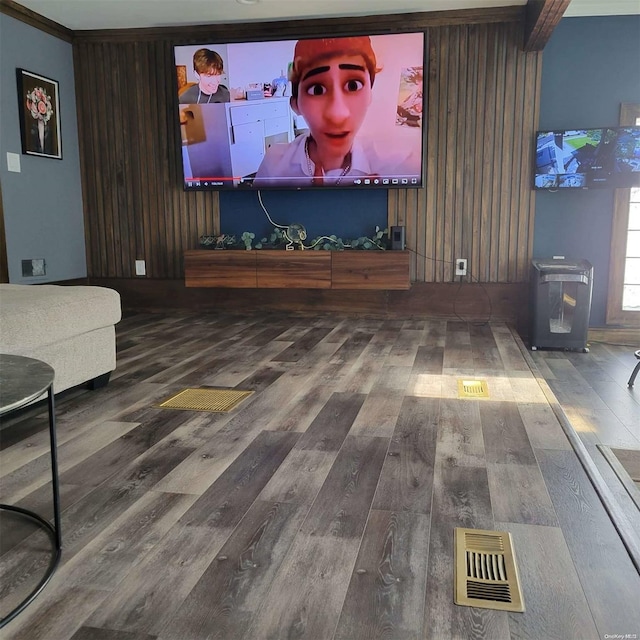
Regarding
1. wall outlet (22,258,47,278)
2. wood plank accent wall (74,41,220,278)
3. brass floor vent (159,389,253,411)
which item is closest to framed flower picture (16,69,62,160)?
wood plank accent wall (74,41,220,278)

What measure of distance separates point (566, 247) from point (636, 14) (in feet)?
6.21

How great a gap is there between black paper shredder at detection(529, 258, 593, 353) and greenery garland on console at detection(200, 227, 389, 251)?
1.35 meters

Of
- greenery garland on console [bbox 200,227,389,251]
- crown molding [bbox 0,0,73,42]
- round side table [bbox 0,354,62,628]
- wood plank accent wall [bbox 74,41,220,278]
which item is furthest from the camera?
wood plank accent wall [bbox 74,41,220,278]

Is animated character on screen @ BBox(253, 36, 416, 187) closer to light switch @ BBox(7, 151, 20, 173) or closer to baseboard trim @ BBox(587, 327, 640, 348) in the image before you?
light switch @ BBox(7, 151, 20, 173)

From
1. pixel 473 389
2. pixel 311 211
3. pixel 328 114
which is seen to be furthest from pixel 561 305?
pixel 328 114

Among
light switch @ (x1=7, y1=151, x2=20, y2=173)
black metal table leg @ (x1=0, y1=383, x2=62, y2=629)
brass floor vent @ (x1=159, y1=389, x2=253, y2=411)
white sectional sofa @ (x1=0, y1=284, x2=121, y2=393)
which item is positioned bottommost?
brass floor vent @ (x1=159, y1=389, x2=253, y2=411)

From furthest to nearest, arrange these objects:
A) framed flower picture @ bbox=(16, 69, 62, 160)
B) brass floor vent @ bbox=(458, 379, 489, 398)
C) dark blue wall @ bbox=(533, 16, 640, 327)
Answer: framed flower picture @ bbox=(16, 69, 62, 160), dark blue wall @ bbox=(533, 16, 640, 327), brass floor vent @ bbox=(458, 379, 489, 398)

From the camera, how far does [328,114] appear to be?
531cm

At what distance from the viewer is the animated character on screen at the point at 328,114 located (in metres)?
5.18

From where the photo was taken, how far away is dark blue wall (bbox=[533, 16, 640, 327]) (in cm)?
501

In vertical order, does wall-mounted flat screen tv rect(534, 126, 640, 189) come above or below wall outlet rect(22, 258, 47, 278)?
above

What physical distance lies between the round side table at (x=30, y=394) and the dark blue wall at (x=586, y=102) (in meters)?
4.59

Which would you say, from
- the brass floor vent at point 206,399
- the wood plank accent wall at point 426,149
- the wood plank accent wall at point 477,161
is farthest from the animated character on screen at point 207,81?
the brass floor vent at point 206,399

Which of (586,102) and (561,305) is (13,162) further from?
(586,102)
